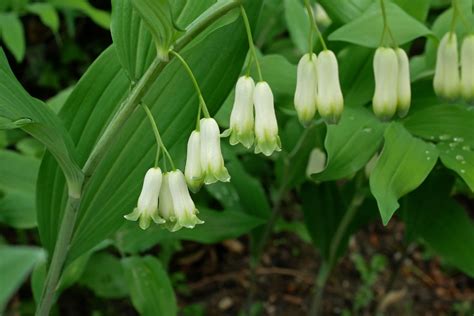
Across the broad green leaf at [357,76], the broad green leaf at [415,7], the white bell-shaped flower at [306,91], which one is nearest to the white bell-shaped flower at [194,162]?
the white bell-shaped flower at [306,91]

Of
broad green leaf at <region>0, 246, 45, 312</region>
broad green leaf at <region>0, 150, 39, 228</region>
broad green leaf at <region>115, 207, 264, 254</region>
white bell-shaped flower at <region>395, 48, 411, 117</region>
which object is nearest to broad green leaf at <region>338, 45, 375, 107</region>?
white bell-shaped flower at <region>395, 48, 411, 117</region>

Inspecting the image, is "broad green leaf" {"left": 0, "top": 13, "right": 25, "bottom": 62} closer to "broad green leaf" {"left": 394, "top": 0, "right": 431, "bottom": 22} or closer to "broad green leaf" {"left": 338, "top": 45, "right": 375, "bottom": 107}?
"broad green leaf" {"left": 338, "top": 45, "right": 375, "bottom": 107}

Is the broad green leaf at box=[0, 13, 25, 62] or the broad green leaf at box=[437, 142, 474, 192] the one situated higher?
the broad green leaf at box=[0, 13, 25, 62]

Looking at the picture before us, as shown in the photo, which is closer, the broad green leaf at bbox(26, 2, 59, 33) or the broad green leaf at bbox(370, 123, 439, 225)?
the broad green leaf at bbox(370, 123, 439, 225)

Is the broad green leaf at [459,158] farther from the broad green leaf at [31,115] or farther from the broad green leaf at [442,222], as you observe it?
the broad green leaf at [31,115]

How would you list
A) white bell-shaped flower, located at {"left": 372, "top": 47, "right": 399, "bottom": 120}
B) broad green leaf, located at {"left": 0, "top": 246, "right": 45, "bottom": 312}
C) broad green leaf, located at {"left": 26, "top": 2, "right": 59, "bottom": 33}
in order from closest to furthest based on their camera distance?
1. broad green leaf, located at {"left": 0, "top": 246, "right": 45, "bottom": 312}
2. white bell-shaped flower, located at {"left": 372, "top": 47, "right": 399, "bottom": 120}
3. broad green leaf, located at {"left": 26, "top": 2, "right": 59, "bottom": 33}

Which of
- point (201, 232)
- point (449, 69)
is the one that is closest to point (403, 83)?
point (449, 69)

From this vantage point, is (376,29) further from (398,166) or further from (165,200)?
(165,200)
